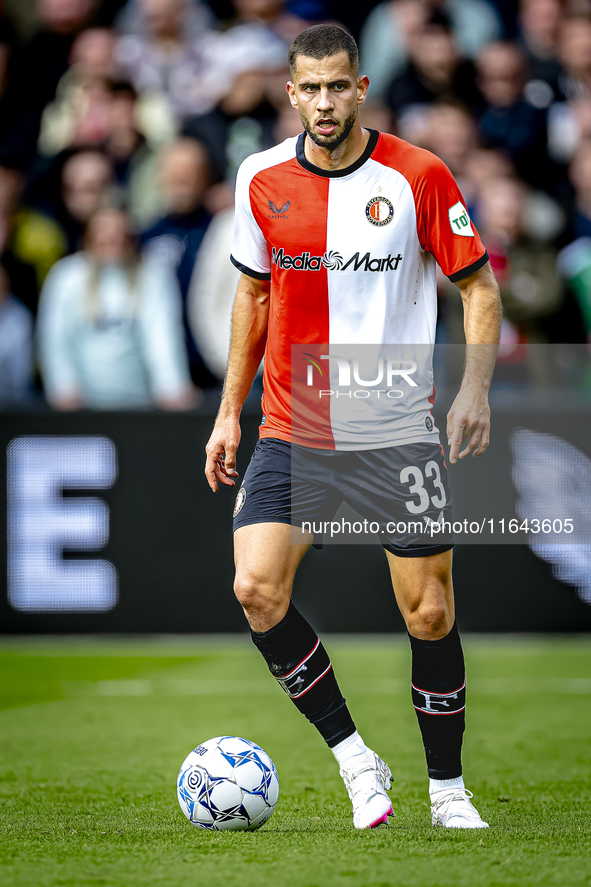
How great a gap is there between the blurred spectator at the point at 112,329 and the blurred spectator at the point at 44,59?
2.37 metres

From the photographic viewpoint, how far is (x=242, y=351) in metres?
4.02

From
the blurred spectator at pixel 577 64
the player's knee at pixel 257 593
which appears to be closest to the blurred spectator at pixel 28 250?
the blurred spectator at pixel 577 64

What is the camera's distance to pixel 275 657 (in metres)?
3.84

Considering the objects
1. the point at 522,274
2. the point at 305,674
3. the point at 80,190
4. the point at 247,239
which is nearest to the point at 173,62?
the point at 80,190

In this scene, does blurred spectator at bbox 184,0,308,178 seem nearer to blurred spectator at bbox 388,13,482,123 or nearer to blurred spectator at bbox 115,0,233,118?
blurred spectator at bbox 115,0,233,118

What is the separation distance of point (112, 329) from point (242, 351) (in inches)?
170

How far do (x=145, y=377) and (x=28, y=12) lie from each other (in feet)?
17.2

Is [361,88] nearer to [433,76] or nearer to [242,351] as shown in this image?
[242,351]

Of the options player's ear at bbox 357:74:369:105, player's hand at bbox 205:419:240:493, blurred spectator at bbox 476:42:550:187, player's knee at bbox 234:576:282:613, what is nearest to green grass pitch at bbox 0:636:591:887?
player's knee at bbox 234:576:282:613

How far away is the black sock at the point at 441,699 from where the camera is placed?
3.81 metres

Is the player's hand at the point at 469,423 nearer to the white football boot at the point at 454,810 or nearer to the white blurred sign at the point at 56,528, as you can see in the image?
the white football boot at the point at 454,810

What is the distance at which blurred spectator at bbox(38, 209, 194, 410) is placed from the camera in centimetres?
805

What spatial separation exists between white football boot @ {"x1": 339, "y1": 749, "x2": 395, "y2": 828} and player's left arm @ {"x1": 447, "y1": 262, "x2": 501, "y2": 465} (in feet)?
3.42

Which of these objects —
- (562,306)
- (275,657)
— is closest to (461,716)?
(275,657)
